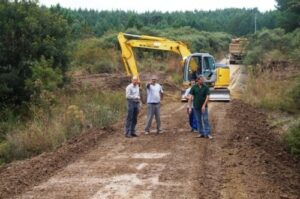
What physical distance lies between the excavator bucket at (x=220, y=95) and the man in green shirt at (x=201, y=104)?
1133 cm

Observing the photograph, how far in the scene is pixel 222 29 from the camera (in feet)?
405

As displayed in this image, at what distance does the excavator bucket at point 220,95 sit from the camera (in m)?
30.7

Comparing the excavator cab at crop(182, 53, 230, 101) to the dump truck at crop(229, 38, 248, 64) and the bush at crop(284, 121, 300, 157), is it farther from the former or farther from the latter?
the dump truck at crop(229, 38, 248, 64)

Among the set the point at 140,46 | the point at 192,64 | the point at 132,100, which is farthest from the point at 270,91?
the point at 132,100

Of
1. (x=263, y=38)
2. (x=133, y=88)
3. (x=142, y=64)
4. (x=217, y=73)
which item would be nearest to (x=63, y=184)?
(x=133, y=88)

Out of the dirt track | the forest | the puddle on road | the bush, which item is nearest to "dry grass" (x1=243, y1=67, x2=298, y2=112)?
the forest

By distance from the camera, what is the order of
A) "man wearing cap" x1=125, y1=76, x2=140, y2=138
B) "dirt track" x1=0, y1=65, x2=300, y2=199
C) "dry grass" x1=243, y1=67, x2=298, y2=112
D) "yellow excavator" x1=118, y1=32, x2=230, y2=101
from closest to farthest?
"dirt track" x1=0, y1=65, x2=300, y2=199 → "man wearing cap" x1=125, y1=76, x2=140, y2=138 → "dry grass" x1=243, y1=67, x2=298, y2=112 → "yellow excavator" x1=118, y1=32, x2=230, y2=101

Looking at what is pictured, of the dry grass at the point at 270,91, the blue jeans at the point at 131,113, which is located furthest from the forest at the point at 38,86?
the blue jeans at the point at 131,113

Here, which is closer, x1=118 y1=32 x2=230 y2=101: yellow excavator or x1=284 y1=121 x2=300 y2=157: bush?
x1=284 y1=121 x2=300 y2=157: bush

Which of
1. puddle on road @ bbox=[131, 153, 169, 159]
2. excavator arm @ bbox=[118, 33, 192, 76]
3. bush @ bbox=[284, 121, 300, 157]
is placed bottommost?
puddle on road @ bbox=[131, 153, 169, 159]

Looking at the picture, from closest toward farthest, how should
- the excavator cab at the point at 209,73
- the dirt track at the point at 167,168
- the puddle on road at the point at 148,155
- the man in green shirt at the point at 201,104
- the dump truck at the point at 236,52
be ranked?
1. the dirt track at the point at 167,168
2. the puddle on road at the point at 148,155
3. the man in green shirt at the point at 201,104
4. the excavator cab at the point at 209,73
5. the dump truck at the point at 236,52

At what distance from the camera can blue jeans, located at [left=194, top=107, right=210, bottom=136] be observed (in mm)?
19125

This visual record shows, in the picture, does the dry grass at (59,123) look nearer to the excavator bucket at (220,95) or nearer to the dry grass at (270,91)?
the excavator bucket at (220,95)

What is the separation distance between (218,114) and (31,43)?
9.17 metres
